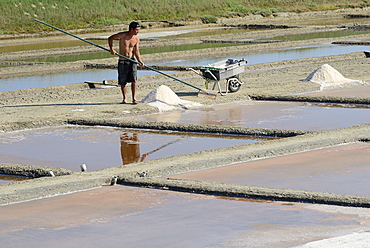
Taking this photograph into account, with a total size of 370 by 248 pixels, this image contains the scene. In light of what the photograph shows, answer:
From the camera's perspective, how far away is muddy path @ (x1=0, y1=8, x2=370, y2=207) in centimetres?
743

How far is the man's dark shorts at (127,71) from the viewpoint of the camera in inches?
506

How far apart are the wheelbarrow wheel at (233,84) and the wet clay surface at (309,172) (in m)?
5.20

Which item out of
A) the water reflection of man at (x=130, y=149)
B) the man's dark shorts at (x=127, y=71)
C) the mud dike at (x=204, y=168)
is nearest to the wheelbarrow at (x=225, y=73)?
the man's dark shorts at (x=127, y=71)

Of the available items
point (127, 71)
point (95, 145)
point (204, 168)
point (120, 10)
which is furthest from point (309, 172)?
point (120, 10)

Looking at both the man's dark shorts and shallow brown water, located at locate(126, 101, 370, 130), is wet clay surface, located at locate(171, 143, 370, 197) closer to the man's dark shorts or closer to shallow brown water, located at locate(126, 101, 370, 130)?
shallow brown water, located at locate(126, 101, 370, 130)

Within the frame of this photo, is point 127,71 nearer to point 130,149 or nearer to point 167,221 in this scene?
point 130,149

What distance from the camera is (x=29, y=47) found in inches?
1185

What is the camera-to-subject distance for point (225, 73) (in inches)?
542

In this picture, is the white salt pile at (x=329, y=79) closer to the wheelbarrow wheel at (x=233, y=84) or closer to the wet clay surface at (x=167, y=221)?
the wheelbarrow wheel at (x=233, y=84)

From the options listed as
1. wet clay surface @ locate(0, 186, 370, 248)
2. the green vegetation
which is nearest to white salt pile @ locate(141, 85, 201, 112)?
wet clay surface @ locate(0, 186, 370, 248)

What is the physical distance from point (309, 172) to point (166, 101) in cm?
518

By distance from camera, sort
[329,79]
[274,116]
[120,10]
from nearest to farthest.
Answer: [274,116] < [329,79] < [120,10]

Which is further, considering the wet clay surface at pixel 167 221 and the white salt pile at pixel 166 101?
the white salt pile at pixel 166 101

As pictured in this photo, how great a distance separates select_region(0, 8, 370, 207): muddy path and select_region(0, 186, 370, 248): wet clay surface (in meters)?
0.22
